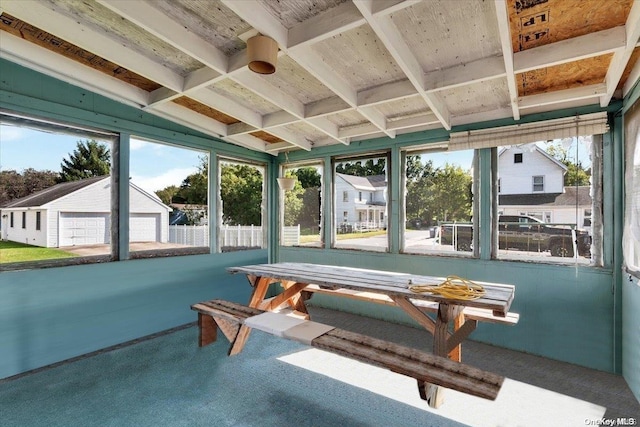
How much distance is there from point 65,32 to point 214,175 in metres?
2.36

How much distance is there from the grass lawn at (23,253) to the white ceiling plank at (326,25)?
2965 millimetres

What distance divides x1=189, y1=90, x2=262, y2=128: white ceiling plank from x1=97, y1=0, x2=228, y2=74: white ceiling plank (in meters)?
0.66

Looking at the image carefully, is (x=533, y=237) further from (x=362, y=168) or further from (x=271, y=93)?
(x=271, y=93)

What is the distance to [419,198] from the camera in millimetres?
3932

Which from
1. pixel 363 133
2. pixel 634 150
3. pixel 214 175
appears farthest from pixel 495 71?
pixel 214 175

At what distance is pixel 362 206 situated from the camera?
477cm

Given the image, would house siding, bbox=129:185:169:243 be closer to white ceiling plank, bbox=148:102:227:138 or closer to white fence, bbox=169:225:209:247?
white fence, bbox=169:225:209:247

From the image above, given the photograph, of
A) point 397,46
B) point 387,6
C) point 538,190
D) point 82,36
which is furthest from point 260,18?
point 538,190

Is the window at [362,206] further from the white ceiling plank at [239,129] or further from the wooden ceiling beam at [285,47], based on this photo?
the wooden ceiling beam at [285,47]

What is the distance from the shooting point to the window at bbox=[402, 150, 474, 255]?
3598mm

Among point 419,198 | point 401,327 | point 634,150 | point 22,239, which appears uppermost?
point 634,150

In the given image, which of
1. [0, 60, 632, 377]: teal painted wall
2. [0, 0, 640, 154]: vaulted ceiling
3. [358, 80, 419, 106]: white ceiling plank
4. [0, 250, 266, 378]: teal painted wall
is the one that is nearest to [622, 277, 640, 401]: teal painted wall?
[0, 60, 632, 377]: teal painted wall

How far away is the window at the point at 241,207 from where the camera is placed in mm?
4544

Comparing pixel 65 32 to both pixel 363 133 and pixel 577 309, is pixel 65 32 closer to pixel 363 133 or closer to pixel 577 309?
pixel 363 133
